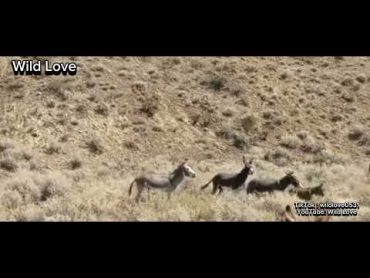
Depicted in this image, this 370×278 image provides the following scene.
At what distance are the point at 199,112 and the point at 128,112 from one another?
10.4ft

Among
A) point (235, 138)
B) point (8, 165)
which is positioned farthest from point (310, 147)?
point (8, 165)

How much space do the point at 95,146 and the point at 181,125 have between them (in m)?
4.23

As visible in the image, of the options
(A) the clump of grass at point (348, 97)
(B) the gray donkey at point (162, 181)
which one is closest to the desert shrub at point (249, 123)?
(A) the clump of grass at point (348, 97)

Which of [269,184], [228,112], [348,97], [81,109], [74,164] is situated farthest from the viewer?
[348,97]

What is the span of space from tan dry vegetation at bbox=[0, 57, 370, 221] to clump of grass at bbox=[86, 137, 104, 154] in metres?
0.04

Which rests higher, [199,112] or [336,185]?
[199,112]

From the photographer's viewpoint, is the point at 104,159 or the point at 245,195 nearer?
the point at 245,195

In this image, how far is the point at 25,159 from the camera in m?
22.3

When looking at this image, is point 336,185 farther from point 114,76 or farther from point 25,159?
point 114,76

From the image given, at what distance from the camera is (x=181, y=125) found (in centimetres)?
2689

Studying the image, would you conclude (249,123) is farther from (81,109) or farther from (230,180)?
(230,180)

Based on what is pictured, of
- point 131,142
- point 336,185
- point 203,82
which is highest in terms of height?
point 203,82

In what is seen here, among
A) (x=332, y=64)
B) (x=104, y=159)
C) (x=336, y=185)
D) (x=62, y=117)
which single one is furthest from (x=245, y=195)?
(x=332, y=64)

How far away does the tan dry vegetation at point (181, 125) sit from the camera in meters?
20.0
